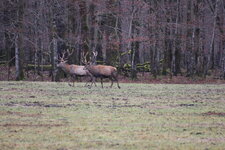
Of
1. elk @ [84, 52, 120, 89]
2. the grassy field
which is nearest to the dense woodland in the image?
elk @ [84, 52, 120, 89]

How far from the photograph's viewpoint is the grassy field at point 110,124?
991cm

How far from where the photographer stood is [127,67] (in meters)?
43.2

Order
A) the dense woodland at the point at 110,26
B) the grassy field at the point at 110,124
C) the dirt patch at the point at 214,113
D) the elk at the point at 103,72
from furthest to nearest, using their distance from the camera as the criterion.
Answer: the dense woodland at the point at 110,26, the elk at the point at 103,72, the dirt patch at the point at 214,113, the grassy field at the point at 110,124

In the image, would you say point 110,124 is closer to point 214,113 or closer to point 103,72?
point 214,113

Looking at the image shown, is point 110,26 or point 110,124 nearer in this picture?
point 110,124

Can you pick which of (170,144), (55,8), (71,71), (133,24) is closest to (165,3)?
→ (133,24)

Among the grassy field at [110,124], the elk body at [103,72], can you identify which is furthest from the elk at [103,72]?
the grassy field at [110,124]

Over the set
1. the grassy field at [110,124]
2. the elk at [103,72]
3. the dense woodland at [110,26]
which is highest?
the dense woodland at [110,26]

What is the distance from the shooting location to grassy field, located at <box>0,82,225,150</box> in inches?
390

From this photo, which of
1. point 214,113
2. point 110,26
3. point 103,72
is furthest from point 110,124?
point 110,26

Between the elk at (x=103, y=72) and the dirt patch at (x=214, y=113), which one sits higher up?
the elk at (x=103, y=72)

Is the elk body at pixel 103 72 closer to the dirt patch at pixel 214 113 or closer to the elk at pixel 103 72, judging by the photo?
the elk at pixel 103 72

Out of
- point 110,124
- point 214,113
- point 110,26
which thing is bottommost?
point 110,124

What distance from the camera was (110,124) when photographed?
41.2ft
